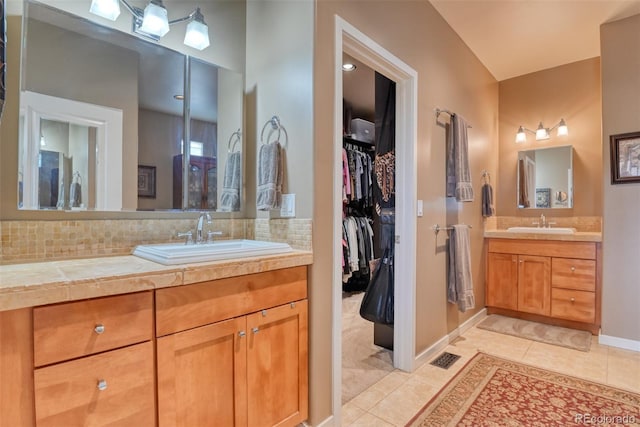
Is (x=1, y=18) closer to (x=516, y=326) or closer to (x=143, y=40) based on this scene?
(x=143, y=40)

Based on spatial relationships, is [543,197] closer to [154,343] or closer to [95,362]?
[154,343]

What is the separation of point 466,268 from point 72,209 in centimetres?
267

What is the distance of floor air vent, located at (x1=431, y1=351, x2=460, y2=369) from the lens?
2.32 metres

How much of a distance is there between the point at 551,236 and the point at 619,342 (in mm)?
984

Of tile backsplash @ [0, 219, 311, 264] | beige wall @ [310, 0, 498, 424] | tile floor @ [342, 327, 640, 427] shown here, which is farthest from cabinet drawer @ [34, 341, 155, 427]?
tile floor @ [342, 327, 640, 427]

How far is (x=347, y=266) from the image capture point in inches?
150

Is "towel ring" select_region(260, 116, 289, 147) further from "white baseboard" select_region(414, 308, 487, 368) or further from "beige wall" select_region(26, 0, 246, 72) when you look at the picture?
"white baseboard" select_region(414, 308, 487, 368)

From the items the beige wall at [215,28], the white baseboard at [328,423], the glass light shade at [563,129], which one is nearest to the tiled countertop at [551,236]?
the glass light shade at [563,129]

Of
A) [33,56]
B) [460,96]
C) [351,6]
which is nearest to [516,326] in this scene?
[460,96]

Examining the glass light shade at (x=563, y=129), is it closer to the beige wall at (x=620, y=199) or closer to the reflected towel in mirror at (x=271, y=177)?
the beige wall at (x=620, y=199)

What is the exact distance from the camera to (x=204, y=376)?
1174mm

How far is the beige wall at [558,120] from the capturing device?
3.30m

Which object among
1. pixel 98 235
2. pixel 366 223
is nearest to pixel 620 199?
pixel 366 223

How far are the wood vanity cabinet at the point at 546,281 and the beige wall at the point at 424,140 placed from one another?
20cm
